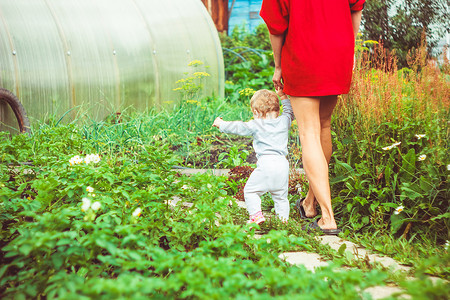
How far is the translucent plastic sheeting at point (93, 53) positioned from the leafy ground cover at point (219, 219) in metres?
1.34

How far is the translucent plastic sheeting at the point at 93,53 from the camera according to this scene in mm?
4973

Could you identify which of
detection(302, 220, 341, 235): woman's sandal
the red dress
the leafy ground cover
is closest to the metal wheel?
the leafy ground cover

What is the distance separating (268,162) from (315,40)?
0.80 m

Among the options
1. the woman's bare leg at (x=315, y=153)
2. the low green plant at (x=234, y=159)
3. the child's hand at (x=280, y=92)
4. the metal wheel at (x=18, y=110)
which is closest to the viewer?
the woman's bare leg at (x=315, y=153)

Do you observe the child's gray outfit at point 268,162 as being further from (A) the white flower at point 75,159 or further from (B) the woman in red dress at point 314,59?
(A) the white flower at point 75,159

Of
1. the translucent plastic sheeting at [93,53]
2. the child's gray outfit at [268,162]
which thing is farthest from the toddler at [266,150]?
the translucent plastic sheeting at [93,53]

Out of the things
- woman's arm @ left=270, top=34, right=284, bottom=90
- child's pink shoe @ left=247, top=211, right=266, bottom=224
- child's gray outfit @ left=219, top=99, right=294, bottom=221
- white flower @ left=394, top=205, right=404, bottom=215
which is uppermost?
woman's arm @ left=270, top=34, right=284, bottom=90

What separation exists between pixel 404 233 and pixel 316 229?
0.51 metres

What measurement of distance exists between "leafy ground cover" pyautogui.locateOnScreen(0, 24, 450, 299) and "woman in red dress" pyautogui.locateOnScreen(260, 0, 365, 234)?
13.5 inches

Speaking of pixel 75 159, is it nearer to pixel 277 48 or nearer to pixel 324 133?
pixel 277 48

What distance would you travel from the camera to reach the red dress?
269cm

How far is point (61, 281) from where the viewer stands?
5.53ft

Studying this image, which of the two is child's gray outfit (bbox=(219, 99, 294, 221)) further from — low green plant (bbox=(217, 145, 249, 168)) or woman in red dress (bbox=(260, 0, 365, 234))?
low green plant (bbox=(217, 145, 249, 168))

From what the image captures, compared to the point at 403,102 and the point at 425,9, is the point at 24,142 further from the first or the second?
the point at 425,9
